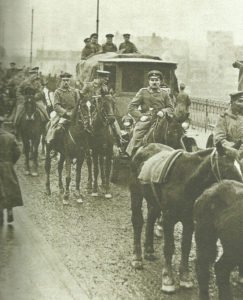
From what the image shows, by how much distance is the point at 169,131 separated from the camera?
6.73 metres

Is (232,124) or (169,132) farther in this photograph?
(169,132)

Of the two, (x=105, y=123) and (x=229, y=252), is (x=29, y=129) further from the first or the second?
(x=229, y=252)

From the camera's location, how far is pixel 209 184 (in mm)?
4734

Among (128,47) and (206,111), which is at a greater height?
(128,47)

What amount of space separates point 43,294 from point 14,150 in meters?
2.10

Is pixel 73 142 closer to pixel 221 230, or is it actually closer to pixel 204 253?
pixel 204 253

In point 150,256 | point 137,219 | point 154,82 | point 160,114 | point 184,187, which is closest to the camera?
point 184,187

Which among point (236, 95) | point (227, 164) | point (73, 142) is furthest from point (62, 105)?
point (227, 164)

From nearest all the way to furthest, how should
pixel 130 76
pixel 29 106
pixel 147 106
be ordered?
pixel 147 106, pixel 29 106, pixel 130 76

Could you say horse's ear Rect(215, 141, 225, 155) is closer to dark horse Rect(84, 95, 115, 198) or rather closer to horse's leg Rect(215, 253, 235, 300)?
horse's leg Rect(215, 253, 235, 300)

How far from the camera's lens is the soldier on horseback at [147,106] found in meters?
7.42

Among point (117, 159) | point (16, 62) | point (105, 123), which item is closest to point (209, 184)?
point (16, 62)

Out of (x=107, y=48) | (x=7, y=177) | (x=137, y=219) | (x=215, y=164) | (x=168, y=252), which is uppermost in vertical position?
(x=107, y=48)

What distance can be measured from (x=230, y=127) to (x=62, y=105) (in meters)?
3.27
